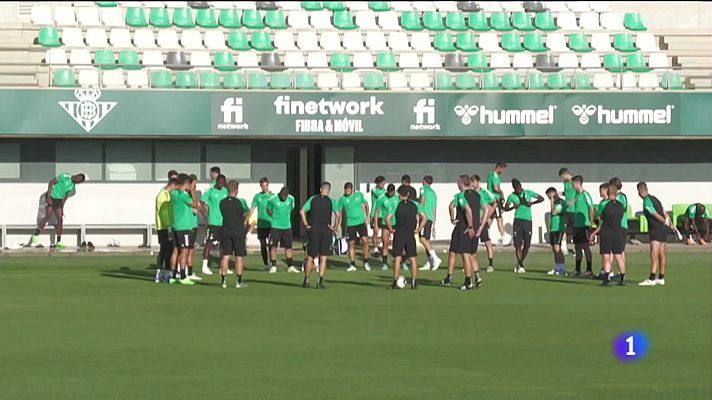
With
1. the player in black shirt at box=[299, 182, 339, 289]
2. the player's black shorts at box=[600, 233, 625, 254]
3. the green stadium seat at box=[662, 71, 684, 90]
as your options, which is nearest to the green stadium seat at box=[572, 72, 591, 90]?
the green stadium seat at box=[662, 71, 684, 90]

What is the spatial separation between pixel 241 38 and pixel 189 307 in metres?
20.4

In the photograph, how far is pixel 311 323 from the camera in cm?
1884

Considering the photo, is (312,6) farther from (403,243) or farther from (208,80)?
(403,243)

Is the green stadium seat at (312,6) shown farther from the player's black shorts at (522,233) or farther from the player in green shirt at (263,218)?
the player's black shorts at (522,233)

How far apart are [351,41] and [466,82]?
180 inches

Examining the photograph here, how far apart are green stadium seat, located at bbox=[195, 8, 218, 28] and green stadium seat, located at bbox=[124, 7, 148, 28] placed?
1530 mm

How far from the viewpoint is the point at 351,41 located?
40906 mm

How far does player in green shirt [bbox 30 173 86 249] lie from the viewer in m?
35.5

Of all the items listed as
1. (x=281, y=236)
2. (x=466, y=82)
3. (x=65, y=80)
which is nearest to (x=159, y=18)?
(x=65, y=80)

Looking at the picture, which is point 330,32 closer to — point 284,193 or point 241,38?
point 241,38

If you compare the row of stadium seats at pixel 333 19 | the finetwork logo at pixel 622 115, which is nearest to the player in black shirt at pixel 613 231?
the finetwork logo at pixel 622 115

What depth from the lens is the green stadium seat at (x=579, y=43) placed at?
42.2m

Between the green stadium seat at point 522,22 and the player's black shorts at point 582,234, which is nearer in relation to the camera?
the player's black shorts at point 582,234

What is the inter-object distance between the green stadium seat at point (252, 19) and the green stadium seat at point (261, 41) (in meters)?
0.87
